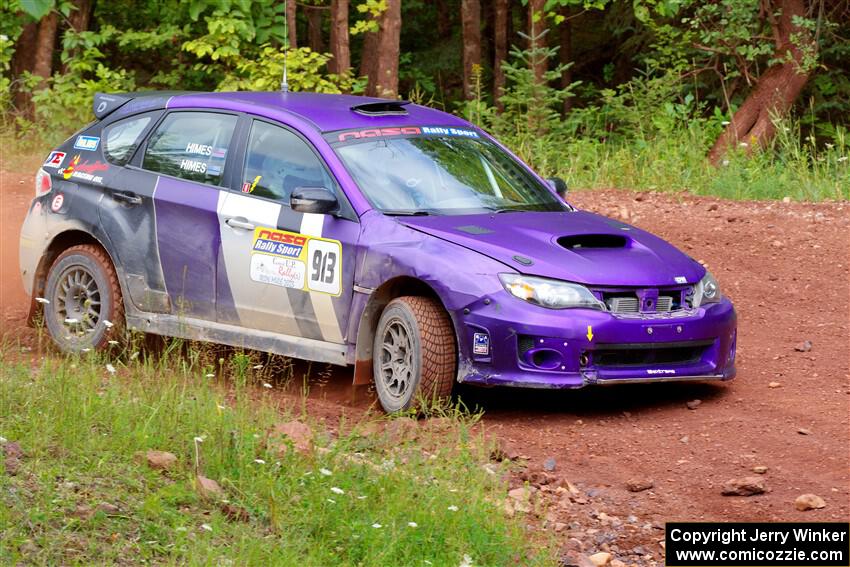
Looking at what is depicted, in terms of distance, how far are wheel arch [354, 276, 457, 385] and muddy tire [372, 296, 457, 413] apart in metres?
0.09

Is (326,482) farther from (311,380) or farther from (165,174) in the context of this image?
(165,174)

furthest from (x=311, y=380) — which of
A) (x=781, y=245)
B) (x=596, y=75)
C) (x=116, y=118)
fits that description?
(x=596, y=75)

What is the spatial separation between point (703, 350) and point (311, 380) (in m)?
2.49

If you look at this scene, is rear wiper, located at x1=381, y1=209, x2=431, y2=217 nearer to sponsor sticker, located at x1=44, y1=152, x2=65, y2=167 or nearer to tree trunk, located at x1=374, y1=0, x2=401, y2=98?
sponsor sticker, located at x1=44, y1=152, x2=65, y2=167

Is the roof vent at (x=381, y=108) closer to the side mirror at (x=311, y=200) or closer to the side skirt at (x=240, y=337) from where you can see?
Answer: the side mirror at (x=311, y=200)

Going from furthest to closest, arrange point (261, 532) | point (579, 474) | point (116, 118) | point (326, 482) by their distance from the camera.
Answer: point (116, 118), point (579, 474), point (326, 482), point (261, 532)

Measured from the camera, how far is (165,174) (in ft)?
27.6

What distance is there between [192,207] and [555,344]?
99.7 inches

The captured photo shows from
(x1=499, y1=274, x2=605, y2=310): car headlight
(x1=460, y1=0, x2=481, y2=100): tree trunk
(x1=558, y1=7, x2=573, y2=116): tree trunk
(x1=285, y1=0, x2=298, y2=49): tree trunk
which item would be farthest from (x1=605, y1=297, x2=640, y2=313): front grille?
(x1=558, y1=7, x2=573, y2=116): tree trunk

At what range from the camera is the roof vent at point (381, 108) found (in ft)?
27.2

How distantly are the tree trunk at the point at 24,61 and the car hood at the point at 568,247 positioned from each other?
1254 cm

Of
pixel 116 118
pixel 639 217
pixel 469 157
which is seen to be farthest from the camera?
pixel 639 217

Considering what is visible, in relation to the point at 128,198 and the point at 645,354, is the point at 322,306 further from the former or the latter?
the point at 645,354

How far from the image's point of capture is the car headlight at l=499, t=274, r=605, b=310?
6973 millimetres
